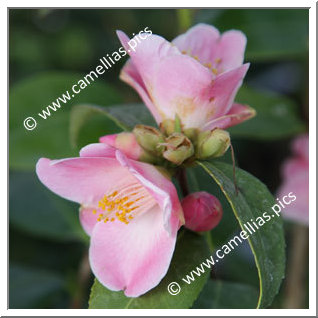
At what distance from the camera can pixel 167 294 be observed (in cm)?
96

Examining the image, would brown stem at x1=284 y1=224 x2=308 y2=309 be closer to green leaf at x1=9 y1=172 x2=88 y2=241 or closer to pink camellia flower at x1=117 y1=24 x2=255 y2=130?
green leaf at x1=9 y1=172 x2=88 y2=241

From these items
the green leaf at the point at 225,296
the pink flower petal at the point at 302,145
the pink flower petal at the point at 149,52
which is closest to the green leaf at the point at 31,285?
the green leaf at the point at 225,296

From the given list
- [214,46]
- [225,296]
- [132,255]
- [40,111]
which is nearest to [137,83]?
[214,46]

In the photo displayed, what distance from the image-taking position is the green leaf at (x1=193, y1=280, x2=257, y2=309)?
4.24 ft

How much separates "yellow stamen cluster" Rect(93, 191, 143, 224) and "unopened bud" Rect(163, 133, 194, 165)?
10 centimetres

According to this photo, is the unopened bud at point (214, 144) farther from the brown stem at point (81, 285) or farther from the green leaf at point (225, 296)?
the brown stem at point (81, 285)

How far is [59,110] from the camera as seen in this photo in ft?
5.47

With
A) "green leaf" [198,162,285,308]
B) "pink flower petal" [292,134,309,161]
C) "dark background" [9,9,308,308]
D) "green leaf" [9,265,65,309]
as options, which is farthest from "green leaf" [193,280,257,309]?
"green leaf" [9,265,65,309]

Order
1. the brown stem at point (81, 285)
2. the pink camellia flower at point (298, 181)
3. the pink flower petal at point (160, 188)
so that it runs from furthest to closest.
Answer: the brown stem at point (81, 285) < the pink camellia flower at point (298, 181) < the pink flower petal at point (160, 188)

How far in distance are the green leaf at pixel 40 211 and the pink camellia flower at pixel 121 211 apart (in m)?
0.71

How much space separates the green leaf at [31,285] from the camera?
1688 millimetres

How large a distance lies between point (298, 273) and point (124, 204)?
32.5 inches
